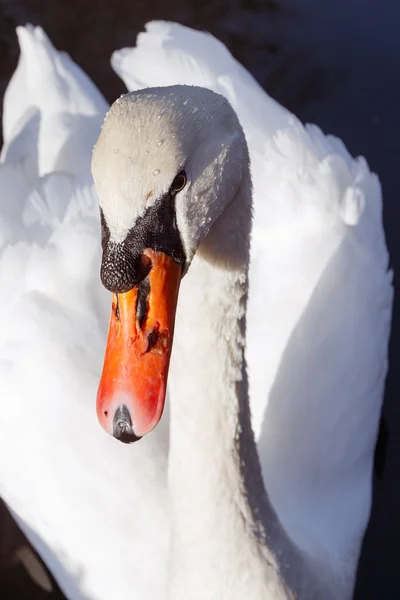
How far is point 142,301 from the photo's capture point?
6.32 feet

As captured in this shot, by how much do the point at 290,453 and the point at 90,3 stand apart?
4016 mm

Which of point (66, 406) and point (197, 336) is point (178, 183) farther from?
point (66, 406)

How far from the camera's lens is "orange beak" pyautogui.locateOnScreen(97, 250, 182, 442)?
1923 mm

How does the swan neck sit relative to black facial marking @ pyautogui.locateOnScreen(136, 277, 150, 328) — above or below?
below

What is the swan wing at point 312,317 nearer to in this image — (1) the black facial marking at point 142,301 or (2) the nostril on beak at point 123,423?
(2) the nostril on beak at point 123,423

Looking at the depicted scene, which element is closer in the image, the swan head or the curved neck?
the swan head

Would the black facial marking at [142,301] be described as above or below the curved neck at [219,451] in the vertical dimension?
above

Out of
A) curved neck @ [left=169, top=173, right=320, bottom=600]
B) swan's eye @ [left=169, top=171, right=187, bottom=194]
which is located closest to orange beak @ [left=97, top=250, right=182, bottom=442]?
swan's eye @ [left=169, top=171, right=187, bottom=194]

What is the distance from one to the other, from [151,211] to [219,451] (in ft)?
2.84

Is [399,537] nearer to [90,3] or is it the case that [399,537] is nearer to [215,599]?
[215,599]

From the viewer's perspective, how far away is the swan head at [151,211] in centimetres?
181

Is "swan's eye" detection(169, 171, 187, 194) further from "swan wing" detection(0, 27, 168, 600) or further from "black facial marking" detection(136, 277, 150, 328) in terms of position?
"swan wing" detection(0, 27, 168, 600)

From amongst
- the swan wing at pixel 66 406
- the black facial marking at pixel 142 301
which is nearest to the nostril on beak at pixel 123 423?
the black facial marking at pixel 142 301

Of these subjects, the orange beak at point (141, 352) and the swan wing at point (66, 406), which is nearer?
the orange beak at point (141, 352)
